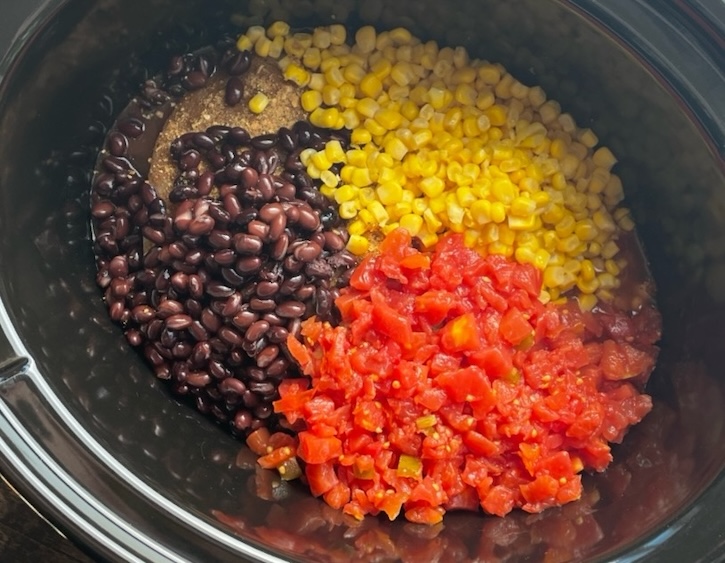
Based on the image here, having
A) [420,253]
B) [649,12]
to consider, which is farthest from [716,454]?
[649,12]

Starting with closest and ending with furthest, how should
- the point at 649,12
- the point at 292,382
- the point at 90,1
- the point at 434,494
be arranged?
the point at 649,12 → the point at 90,1 → the point at 434,494 → the point at 292,382

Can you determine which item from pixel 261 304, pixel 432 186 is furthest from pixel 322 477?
pixel 432 186

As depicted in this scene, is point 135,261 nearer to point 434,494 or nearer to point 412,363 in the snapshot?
point 412,363

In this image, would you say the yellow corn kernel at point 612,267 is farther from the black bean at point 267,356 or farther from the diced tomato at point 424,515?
the black bean at point 267,356

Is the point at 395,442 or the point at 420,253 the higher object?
the point at 420,253

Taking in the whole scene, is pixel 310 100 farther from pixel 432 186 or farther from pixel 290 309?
pixel 290 309

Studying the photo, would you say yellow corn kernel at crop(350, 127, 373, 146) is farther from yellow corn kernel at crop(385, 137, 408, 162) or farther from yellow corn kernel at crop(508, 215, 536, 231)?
yellow corn kernel at crop(508, 215, 536, 231)
